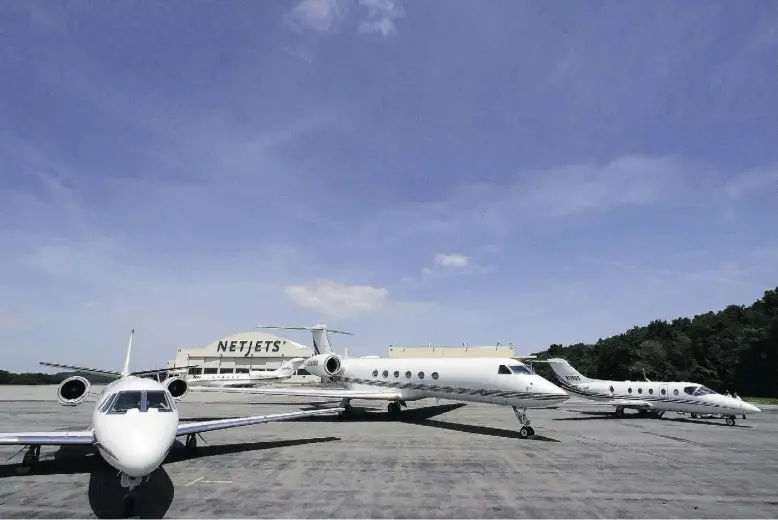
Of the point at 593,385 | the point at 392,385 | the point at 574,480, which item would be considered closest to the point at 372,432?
the point at 392,385

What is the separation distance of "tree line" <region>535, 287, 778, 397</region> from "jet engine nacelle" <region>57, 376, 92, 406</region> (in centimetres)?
6247

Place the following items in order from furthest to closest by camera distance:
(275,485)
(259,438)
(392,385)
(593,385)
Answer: (593,385)
(392,385)
(259,438)
(275,485)

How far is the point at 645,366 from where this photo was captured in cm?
6450

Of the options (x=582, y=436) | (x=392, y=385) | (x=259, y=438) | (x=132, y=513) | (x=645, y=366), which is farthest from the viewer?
(x=645, y=366)

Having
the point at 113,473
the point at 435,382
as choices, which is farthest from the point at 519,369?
the point at 113,473

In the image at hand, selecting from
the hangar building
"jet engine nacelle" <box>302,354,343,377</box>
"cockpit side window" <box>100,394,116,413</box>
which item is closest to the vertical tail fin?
"jet engine nacelle" <box>302,354,343,377</box>

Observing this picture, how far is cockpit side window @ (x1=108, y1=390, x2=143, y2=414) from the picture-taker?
8.22 m

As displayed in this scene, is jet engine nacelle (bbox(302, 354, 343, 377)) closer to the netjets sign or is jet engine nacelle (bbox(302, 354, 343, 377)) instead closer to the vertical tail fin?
the vertical tail fin

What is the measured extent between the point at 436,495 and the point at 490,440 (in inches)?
307

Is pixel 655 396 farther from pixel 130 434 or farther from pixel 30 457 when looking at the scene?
pixel 30 457

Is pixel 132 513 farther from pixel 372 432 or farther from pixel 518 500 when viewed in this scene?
pixel 372 432

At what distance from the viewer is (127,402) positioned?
8344mm

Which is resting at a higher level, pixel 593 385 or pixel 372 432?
pixel 593 385

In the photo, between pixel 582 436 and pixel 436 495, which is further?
pixel 582 436
